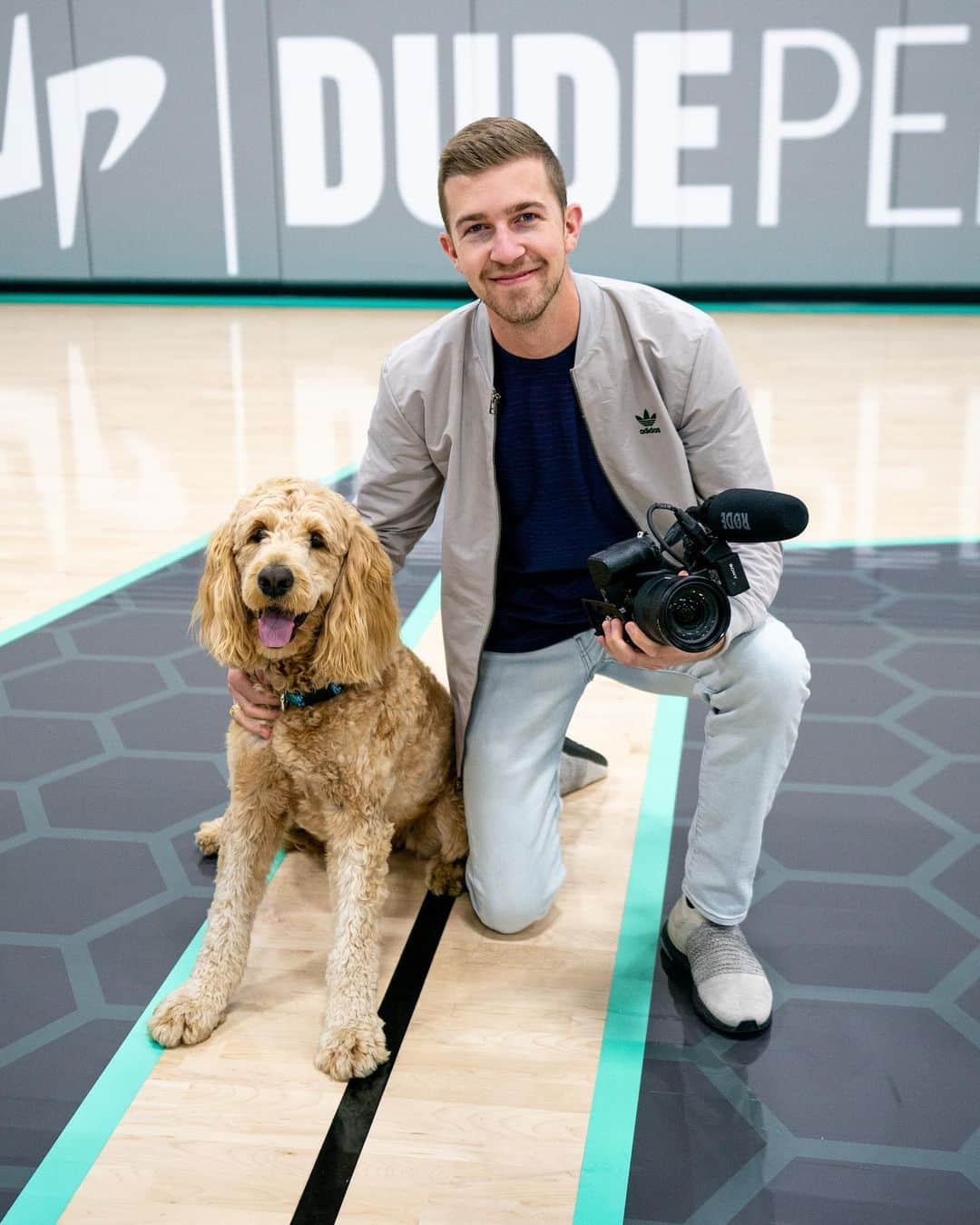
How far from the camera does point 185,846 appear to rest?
2.92 metres

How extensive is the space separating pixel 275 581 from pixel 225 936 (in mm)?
659

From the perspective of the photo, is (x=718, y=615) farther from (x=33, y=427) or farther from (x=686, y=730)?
(x=33, y=427)

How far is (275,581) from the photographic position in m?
2.16

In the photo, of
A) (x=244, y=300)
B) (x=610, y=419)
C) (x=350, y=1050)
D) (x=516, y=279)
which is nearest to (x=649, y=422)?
(x=610, y=419)

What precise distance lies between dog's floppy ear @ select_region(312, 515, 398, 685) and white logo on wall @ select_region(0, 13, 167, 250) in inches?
395

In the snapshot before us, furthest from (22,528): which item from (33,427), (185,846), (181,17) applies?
(181,17)

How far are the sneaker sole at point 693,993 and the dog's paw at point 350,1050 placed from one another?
0.55 metres

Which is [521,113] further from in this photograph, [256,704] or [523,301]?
[256,704]

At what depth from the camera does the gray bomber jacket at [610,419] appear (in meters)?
2.46

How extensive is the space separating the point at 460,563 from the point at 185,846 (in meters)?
0.90

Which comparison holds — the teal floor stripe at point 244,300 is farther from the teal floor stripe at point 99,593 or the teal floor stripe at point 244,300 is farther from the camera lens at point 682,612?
the camera lens at point 682,612

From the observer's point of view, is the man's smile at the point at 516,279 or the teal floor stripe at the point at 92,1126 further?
the man's smile at the point at 516,279

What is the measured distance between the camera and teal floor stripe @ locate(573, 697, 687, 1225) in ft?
6.45

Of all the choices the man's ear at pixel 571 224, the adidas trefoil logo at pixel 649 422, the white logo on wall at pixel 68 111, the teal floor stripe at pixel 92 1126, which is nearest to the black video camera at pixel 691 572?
the adidas trefoil logo at pixel 649 422
